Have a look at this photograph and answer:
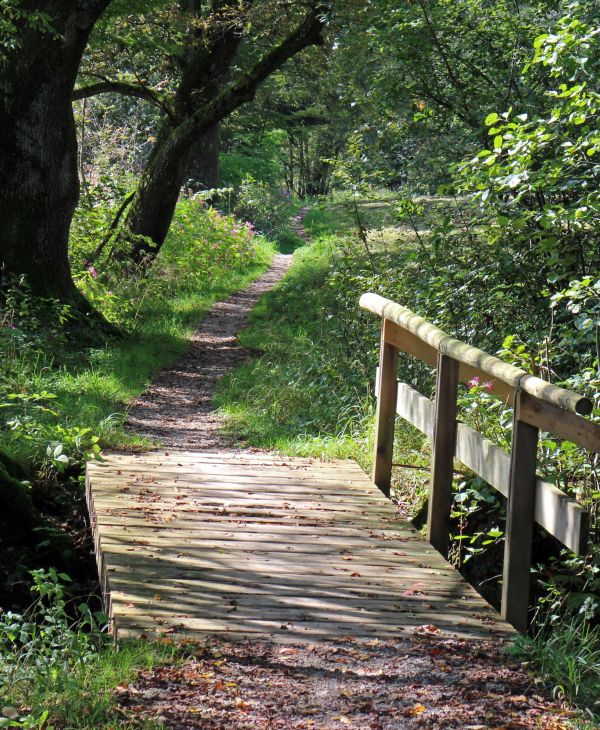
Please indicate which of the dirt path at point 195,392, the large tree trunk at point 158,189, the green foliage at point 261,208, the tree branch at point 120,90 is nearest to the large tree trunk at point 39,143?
the dirt path at point 195,392

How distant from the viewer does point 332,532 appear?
18.9 ft

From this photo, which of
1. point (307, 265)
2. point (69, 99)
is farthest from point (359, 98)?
point (307, 265)

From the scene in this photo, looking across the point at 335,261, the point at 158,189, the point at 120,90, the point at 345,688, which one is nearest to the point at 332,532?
the point at 345,688

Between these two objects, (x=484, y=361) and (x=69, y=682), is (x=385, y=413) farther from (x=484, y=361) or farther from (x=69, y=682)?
(x=69, y=682)

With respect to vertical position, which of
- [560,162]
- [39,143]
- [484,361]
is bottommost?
[484,361]

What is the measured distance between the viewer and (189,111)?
15.1 m

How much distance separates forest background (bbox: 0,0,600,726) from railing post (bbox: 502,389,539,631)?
6.5 inches

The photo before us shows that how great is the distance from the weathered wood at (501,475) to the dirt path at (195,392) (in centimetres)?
Result: 272

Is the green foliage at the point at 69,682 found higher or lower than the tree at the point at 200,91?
lower

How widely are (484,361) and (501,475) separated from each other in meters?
0.59

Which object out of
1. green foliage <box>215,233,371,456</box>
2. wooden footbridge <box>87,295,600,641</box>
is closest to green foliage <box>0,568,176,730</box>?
wooden footbridge <box>87,295,600,641</box>

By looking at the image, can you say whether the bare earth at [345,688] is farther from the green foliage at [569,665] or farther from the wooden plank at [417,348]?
the wooden plank at [417,348]

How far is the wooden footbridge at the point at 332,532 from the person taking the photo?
4.34 meters

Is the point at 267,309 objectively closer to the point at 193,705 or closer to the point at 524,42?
the point at 524,42
